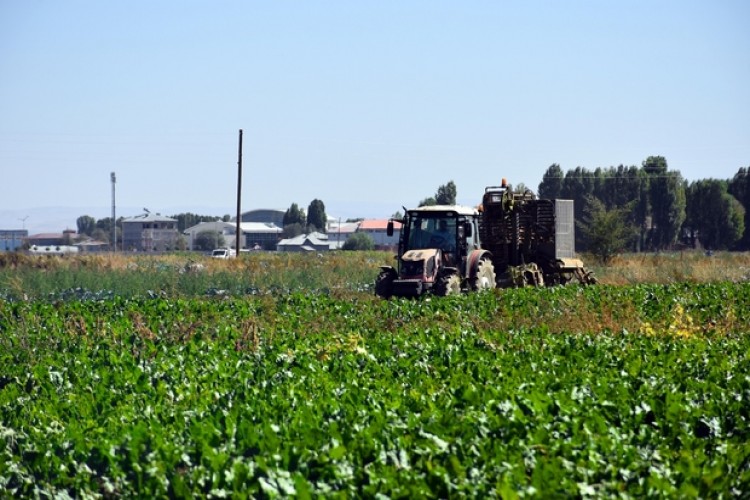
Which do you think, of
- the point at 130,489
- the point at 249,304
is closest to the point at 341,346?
the point at 130,489

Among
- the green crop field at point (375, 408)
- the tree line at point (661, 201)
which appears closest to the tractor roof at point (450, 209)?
the green crop field at point (375, 408)

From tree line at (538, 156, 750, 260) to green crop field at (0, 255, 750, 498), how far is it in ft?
235

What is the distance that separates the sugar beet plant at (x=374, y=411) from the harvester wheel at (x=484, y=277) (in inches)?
226

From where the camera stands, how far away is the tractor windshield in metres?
25.1

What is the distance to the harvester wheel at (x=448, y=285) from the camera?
24.0 meters

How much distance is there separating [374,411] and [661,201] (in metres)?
84.2

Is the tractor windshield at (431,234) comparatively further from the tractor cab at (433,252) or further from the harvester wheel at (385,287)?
the harvester wheel at (385,287)

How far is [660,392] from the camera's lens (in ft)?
37.1

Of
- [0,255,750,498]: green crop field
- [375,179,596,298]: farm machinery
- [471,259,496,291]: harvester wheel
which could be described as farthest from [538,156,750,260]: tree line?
[0,255,750,498]: green crop field

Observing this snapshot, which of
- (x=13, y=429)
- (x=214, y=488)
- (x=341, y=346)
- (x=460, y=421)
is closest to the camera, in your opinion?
(x=214, y=488)

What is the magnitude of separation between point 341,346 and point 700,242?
82.1 m

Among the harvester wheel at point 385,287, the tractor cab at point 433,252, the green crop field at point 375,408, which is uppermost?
the tractor cab at point 433,252

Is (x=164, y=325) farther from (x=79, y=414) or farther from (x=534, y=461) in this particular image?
(x=534, y=461)

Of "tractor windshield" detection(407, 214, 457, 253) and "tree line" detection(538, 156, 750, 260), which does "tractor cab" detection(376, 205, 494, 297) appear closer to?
"tractor windshield" detection(407, 214, 457, 253)
